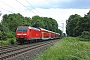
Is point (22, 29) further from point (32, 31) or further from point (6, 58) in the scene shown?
point (6, 58)

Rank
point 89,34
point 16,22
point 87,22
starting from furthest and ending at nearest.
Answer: point 87,22 → point 16,22 → point 89,34

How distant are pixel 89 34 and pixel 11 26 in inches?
1069

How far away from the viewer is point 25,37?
39.2 meters

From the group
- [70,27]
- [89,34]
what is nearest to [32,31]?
[89,34]

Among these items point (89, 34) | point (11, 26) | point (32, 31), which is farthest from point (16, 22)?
point (32, 31)

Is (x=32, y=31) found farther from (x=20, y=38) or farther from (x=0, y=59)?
(x=0, y=59)

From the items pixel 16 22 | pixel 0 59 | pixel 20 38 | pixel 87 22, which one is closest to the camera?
pixel 0 59

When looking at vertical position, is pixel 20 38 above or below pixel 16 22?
below

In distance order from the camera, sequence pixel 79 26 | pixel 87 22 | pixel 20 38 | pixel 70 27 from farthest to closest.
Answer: pixel 70 27
pixel 79 26
pixel 87 22
pixel 20 38

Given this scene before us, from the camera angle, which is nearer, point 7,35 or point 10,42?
point 10,42

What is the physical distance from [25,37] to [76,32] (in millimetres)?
65173

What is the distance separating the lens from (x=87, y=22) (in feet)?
299

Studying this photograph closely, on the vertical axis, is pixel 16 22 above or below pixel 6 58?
above

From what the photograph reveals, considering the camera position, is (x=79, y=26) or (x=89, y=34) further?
(x=79, y=26)
